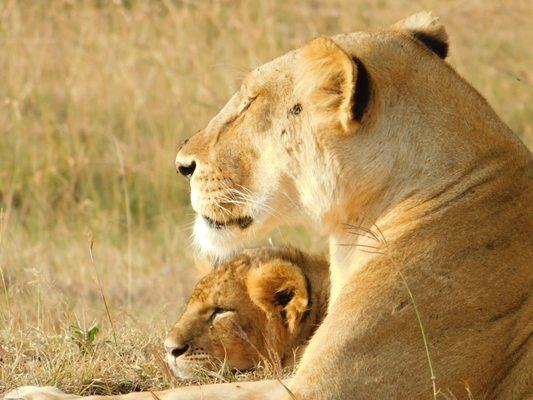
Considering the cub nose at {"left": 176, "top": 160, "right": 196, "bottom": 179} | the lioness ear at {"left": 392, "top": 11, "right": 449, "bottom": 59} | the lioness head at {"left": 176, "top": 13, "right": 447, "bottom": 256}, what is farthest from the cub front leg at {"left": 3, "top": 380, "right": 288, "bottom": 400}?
the lioness ear at {"left": 392, "top": 11, "right": 449, "bottom": 59}

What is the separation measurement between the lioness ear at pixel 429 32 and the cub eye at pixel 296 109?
53 cm

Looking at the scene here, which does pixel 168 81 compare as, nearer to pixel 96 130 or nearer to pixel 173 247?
pixel 96 130

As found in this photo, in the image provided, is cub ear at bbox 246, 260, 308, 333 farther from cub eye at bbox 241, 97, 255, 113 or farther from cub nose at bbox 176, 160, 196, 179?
cub eye at bbox 241, 97, 255, 113

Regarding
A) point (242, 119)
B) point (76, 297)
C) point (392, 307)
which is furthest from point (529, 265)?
point (76, 297)

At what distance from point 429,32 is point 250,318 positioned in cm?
123

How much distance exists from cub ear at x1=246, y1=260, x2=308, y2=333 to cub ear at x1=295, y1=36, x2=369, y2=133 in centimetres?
98

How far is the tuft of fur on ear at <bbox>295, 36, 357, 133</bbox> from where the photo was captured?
3.22 metres

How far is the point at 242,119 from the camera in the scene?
3566 millimetres

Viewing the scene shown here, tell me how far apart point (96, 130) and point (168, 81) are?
839mm

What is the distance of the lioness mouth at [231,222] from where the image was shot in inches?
143

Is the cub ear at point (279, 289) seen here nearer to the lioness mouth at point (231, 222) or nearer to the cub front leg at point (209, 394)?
the lioness mouth at point (231, 222)

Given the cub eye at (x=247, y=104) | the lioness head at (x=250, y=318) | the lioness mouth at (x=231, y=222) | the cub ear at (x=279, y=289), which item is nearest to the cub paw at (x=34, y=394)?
the lioness head at (x=250, y=318)

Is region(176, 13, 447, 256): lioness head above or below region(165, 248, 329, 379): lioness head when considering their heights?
above

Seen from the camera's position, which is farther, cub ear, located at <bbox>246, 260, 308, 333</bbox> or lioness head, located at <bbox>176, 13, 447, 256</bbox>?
cub ear, located at <bbox>246, 260, 308, 333</bbox>
